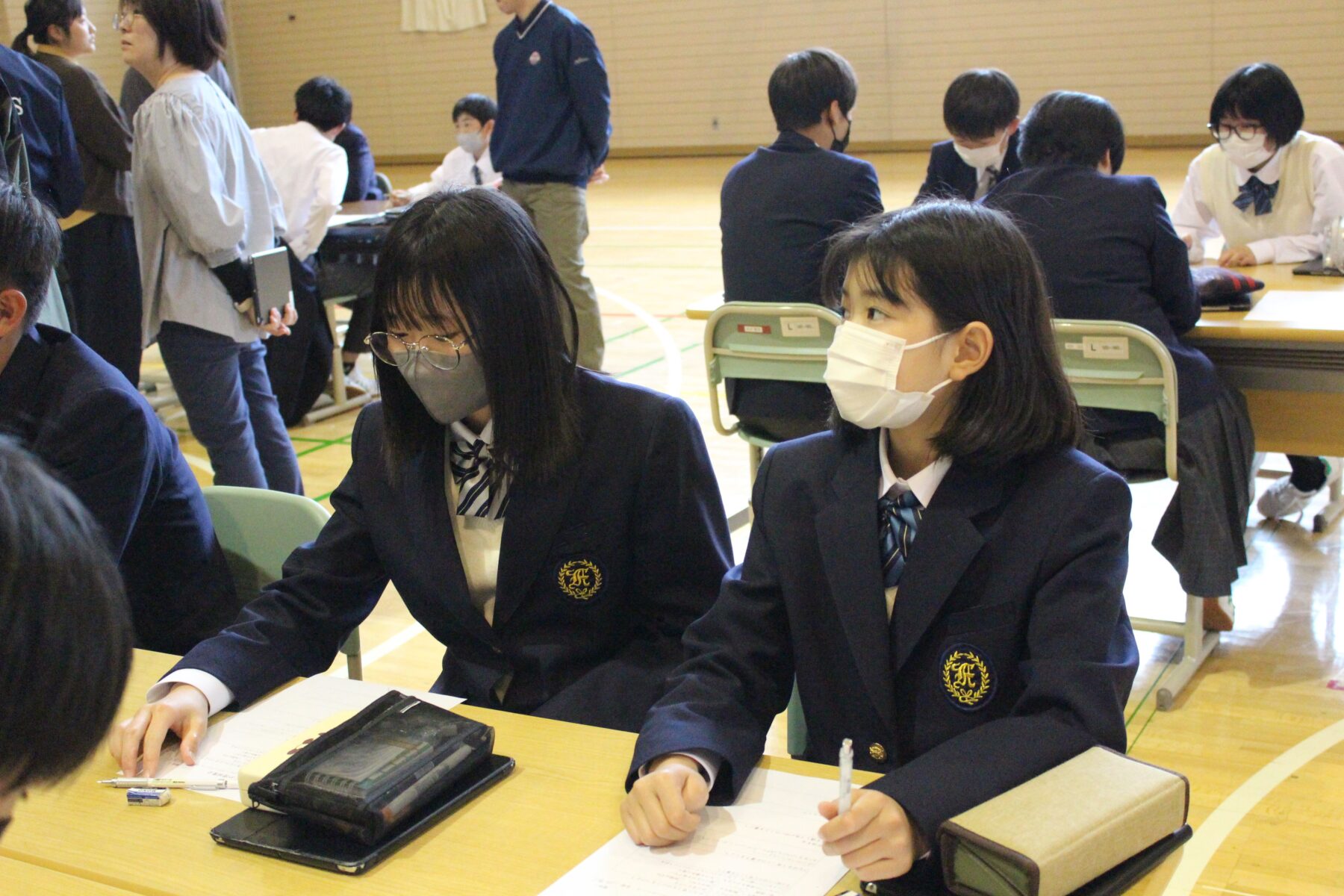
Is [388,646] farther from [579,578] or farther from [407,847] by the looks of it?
[407,847]

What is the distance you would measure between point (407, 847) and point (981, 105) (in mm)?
3652

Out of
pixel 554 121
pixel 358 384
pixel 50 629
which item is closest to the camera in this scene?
pixel 50 629

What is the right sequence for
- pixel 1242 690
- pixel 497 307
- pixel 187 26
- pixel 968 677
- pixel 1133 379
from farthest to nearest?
pixel 187 26 → pixel 1242 690 → pixel 1133 379 → pixel 497 307 → pixel 968 677

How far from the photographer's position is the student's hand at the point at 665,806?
122cm

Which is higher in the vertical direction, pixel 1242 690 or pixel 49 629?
pixel 49 629

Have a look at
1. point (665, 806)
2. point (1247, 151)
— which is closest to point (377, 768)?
point (665, 806)

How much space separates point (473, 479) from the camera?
1823 mm

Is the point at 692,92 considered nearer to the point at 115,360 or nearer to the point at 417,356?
the point at 115,360

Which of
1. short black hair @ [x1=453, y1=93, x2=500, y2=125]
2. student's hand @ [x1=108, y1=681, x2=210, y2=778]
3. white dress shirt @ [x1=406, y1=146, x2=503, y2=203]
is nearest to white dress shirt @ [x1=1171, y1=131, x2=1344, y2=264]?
student's hand @ [x1=108, y1=681, x2=210, y2=778]

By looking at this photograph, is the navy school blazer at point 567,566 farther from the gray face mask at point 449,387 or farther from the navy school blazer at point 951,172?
the navy school blazer at point 951,172

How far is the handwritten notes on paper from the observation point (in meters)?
1.16

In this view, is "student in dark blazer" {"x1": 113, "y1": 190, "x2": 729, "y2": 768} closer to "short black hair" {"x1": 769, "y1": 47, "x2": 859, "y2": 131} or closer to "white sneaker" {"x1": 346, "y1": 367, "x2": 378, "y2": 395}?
"short black hair" {"x1": 769, "y1": 47, "x2": 859, "y2": 131}

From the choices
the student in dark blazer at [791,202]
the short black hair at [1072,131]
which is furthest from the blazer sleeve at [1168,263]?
the student in dark blazer at [791,202]

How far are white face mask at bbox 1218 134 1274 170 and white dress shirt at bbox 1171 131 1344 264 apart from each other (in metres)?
0.04
